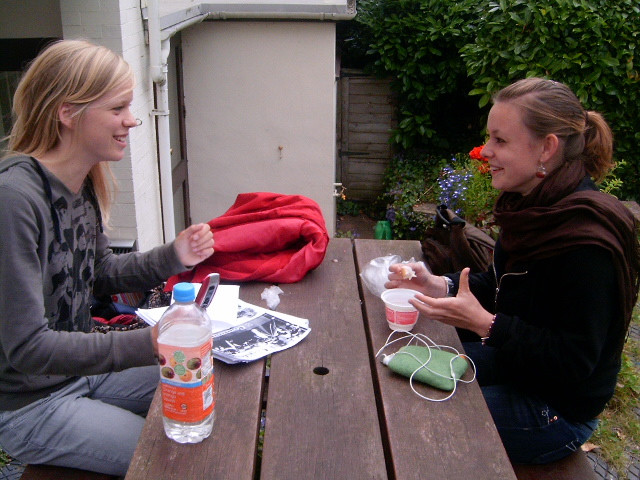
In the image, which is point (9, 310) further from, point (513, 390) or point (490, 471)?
point (513, 390)

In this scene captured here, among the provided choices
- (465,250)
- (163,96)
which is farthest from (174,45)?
(465,250)

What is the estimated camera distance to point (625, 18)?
571 centimetres

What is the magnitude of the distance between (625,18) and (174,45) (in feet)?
13.8

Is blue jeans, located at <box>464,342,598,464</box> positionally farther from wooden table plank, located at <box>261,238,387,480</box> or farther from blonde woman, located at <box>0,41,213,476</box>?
blonde woman, located at <box>0,41,213,476</box>

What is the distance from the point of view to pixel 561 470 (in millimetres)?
1947

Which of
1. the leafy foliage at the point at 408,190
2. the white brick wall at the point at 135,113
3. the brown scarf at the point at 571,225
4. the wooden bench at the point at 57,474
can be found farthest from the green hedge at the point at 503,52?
the wooden bench at the point at 57,474

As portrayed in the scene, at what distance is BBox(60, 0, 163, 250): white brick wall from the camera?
3521 mm

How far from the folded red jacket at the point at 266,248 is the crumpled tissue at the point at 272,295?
7 cm

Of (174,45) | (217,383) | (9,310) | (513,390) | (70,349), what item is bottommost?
(513,390)

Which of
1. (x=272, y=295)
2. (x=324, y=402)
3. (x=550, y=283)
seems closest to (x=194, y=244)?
(x=272, y=295)

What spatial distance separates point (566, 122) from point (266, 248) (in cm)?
119

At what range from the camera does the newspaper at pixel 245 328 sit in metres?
1.89

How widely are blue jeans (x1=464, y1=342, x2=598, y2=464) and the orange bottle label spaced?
99 centimetres

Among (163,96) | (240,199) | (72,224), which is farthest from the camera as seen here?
(163,96)
